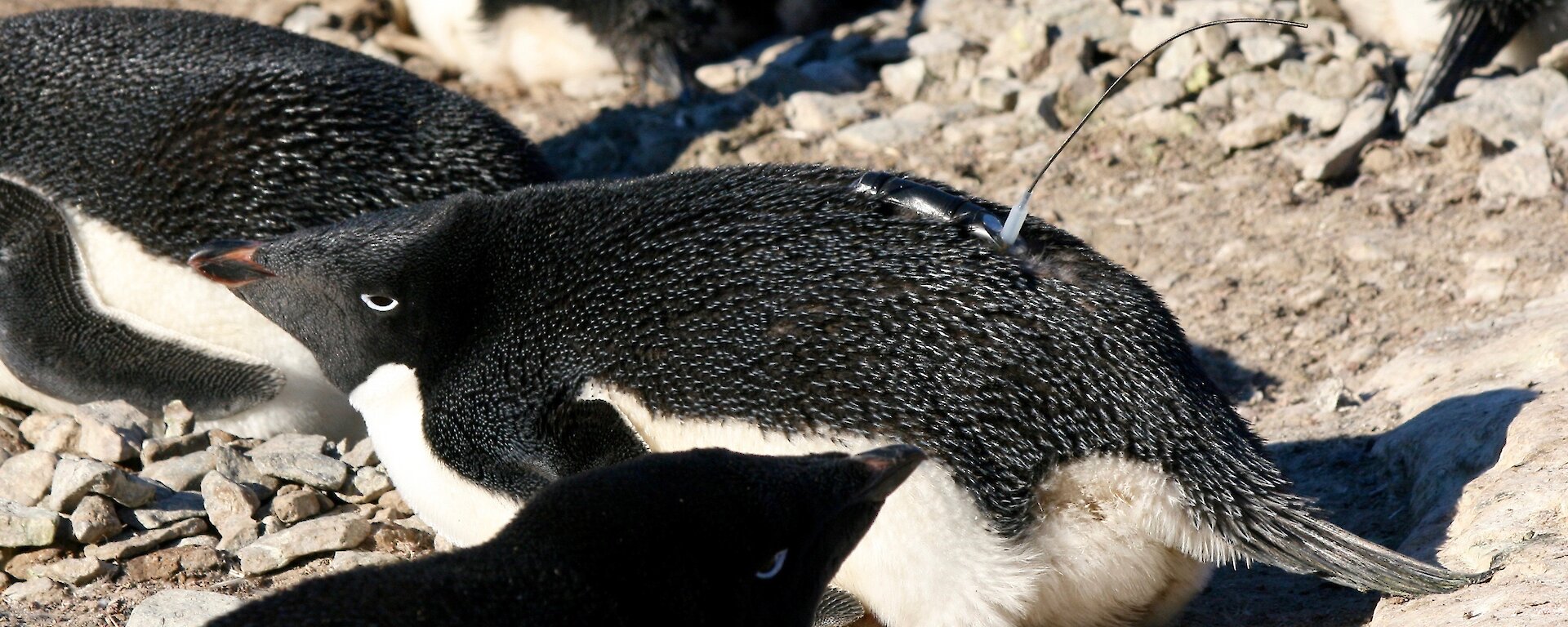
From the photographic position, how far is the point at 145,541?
11.7 ft

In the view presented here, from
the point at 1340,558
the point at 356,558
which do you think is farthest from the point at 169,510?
the point at 1340,558

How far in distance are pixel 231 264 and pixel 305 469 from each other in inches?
21.3

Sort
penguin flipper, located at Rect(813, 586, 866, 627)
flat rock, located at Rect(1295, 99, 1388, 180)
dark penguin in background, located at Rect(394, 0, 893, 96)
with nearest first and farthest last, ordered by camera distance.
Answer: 1. penguin flipper, located at Rect(813, 586, 866, 627)
2. flat rock, located at Rect(1295, 99, 1388, 180)
3. dark penguin in background, located at Rect(394, 0, 893, 96)

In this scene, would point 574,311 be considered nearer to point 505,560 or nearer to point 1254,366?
point 505,560

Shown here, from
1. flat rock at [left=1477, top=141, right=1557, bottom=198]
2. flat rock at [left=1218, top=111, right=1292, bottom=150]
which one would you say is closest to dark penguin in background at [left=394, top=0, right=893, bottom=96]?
flat rock at [left=1218, top=111, right=1292, bottom=150]

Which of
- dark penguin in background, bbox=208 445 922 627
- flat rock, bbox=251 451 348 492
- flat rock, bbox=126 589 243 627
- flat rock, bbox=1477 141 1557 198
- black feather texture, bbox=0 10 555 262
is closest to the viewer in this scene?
dark penguin in background, bbox=208 445 922 627

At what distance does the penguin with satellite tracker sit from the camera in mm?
5641

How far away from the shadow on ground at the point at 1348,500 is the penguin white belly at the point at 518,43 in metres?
4.29

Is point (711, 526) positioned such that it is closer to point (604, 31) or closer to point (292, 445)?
point (292, 445)

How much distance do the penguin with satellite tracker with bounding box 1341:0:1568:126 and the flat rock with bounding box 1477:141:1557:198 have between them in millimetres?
519

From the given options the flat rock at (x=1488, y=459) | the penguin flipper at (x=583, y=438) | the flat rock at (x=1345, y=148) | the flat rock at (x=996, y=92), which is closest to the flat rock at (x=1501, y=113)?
the flat rock at (x=1345, y=148)

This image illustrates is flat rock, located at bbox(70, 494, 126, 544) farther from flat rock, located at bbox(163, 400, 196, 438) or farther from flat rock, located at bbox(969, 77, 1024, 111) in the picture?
flat rock, located at bbox(969, 77, 1024, 111)

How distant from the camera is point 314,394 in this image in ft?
13.9

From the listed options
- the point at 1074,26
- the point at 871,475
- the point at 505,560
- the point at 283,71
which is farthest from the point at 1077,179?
the point at 505,560
